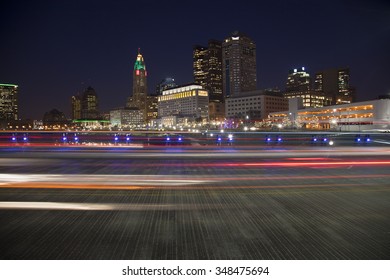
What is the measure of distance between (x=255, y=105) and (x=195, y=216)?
169910 millimetres

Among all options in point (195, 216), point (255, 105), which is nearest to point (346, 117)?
point (255, 105)

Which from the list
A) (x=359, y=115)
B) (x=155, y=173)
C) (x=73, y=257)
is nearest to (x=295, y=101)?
(x=359, y=115)

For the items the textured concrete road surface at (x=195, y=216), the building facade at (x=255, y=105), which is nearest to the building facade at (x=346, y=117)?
the building facade at (x=255, y=105)

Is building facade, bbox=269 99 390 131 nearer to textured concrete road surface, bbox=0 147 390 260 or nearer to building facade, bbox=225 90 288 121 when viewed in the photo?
building facade, bbox=225 90 288 121

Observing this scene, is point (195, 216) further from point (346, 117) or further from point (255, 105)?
point (255, 105)

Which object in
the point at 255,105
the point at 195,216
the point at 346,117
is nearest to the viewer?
the point at 195,216

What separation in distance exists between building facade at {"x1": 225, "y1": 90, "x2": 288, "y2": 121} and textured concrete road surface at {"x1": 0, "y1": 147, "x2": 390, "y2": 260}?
15620 cm

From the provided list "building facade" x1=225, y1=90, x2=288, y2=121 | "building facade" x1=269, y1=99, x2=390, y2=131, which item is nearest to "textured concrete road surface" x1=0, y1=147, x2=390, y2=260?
"building facade" x1=269, y1=99, x2=390, y2=131

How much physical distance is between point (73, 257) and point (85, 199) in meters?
3.96

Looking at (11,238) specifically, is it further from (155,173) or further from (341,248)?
(155,173)

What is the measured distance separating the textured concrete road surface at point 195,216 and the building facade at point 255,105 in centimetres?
15620

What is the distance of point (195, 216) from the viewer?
23.6 feet

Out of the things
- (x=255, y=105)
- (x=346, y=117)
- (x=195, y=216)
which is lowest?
(x=195, y=216)

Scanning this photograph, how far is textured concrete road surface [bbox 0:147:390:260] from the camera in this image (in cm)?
532
